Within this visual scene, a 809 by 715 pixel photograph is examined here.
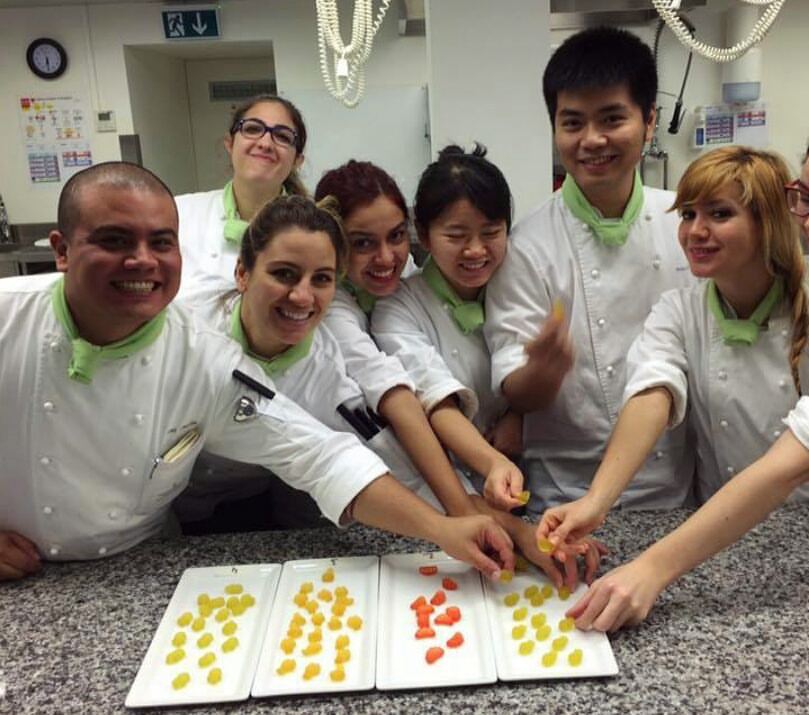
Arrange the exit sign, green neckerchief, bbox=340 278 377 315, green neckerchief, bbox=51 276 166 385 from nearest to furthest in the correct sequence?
1. green neckerchief, bbox=51 276 166 385
2. green neckerchief, bbox=340 278 377 315
3. the exit sign

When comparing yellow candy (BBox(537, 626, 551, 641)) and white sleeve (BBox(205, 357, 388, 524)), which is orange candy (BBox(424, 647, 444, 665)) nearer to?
yellow candy (BBox(537, 626, 551, 641))

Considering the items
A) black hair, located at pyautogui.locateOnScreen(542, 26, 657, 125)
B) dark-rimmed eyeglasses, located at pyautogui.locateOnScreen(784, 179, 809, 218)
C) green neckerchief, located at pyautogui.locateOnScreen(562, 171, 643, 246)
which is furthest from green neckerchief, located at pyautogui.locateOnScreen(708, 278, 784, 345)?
black hair, located at pyautogui.locateOnScreen(542, 26, 657, 125)

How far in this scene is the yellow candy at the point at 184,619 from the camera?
96cm

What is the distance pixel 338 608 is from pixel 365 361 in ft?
1.61

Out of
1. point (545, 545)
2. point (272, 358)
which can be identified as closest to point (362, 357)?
point (272, 358)

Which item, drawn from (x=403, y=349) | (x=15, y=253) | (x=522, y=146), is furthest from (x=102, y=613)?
(x=15, y=253)

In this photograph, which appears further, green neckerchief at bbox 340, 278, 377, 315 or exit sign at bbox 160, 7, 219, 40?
exit sign at bbox 160, 7, 219, 40

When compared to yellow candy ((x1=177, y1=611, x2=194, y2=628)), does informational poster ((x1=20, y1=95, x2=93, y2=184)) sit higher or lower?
higher

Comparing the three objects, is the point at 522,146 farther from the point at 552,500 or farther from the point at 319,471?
the point at 319,471

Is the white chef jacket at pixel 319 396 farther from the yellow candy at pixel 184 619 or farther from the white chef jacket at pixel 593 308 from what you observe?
the yellow candy at pixel 184 619

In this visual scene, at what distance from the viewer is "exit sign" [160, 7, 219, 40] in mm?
3639

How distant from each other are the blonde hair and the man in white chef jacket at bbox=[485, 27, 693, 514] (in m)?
0.21

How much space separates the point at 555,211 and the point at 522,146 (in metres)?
0.88

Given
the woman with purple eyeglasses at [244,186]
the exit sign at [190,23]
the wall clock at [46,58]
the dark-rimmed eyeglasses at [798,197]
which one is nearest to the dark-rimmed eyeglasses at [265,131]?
the woman with purple eyeglasses at [244,186]
